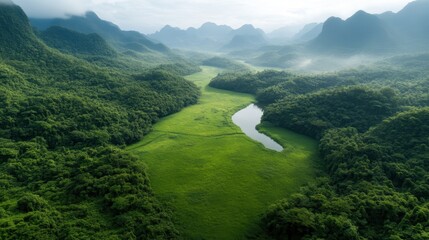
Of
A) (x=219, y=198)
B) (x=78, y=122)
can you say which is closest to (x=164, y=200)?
(x=219, y=198)

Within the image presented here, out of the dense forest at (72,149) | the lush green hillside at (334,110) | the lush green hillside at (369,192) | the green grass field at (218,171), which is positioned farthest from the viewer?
the lush green hillside at (334,110)

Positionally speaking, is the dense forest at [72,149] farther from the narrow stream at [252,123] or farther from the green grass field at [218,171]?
the narrow stream at [252,123]

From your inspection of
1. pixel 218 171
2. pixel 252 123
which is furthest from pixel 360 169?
pixel 252 123

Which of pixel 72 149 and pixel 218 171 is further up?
pixel 218 171

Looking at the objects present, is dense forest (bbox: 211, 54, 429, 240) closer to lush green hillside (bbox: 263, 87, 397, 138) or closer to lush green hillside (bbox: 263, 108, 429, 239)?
lush green hillside (bbox: 263, 87, 397, 138)

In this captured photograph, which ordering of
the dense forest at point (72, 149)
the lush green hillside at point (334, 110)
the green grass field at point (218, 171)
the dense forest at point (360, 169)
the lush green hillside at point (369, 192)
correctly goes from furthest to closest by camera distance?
the lush green hillside at point (334, 110) < the green grass field at point (218, 171) < the dense forest at point (72, 149) < the dense forest at point (360, 169) < the lush green hillside at point (369, 192)

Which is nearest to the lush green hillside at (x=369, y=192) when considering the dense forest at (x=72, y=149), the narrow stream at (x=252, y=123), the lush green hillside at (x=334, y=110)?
the lush green hillside at (x=334, y=110)

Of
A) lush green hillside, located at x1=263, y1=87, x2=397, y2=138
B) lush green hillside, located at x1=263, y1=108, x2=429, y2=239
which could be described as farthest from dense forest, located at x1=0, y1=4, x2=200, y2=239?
lush green hillside, located at x1=263, y1=87, x2=397, y2=138

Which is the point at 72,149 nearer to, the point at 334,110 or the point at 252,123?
the point at 252,123
